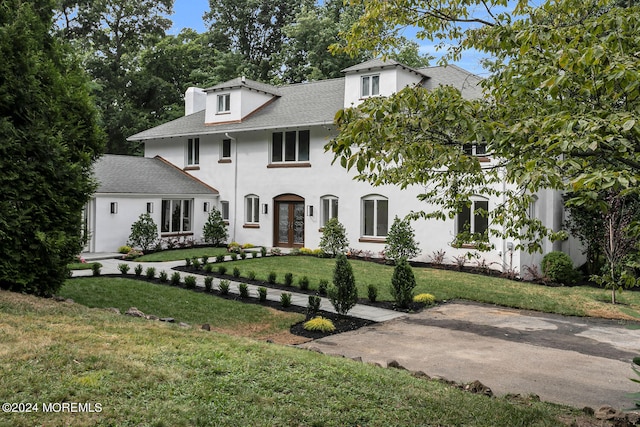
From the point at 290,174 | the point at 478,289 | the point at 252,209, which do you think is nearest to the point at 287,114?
the point at 290,174

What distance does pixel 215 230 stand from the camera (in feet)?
76.9

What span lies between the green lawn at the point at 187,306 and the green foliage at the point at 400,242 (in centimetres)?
889

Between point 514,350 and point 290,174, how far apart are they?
15506 mm

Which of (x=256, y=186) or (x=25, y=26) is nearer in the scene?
(x=25, y=26)

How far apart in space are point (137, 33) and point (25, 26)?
109 ft

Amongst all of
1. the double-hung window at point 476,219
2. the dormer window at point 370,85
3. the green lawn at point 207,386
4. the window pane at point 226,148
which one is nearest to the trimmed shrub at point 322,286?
the green lawn at point 207,386

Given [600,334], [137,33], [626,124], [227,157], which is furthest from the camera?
[137,33]

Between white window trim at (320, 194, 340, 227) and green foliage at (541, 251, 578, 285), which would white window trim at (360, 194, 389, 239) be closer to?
white window trim at (320, 194, 340, 227)

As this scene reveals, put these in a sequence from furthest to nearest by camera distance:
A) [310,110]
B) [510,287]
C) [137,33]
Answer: [137,33]
[310,110]
[510,287]

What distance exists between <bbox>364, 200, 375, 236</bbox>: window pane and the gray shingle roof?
26.6 feet

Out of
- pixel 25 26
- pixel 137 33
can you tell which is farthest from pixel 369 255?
pixel 137 33

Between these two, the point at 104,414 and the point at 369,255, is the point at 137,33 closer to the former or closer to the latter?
the point at 369,255

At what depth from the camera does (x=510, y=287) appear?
14773 mm

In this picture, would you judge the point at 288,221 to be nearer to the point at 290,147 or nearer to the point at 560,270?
the point at 290,147
